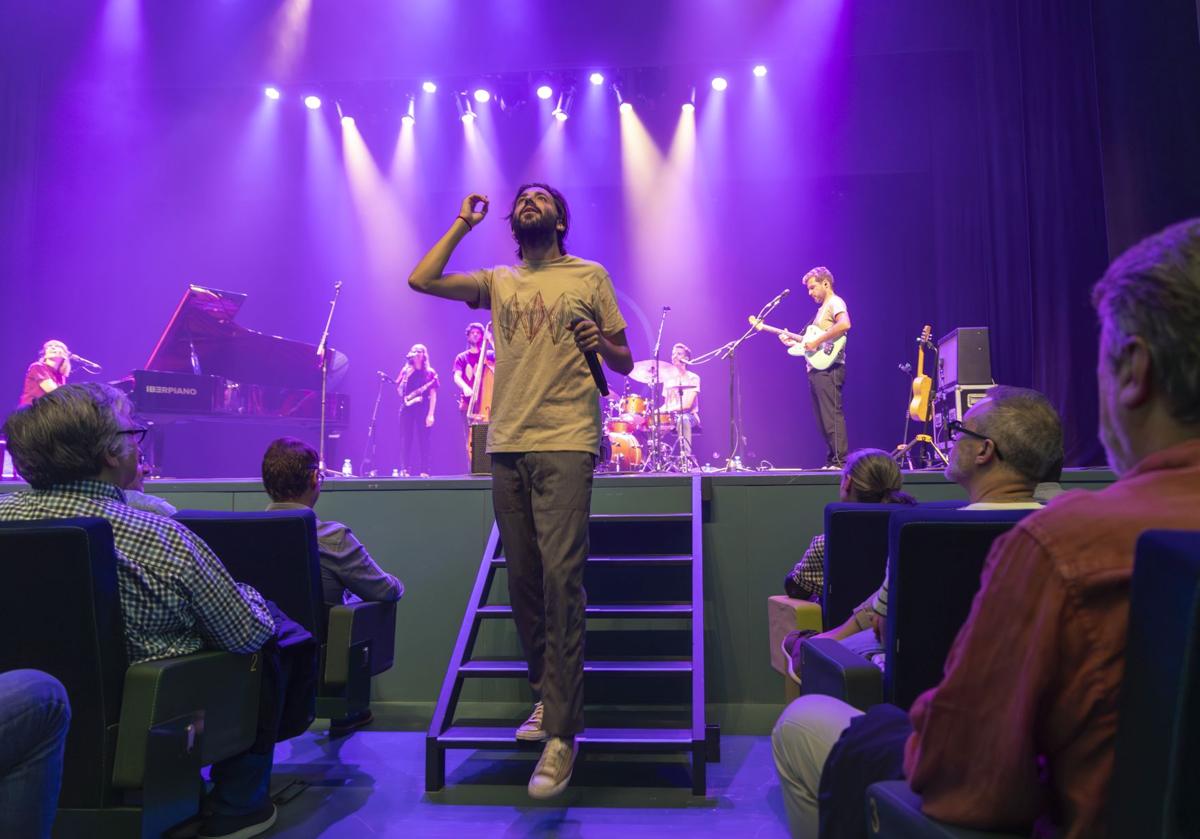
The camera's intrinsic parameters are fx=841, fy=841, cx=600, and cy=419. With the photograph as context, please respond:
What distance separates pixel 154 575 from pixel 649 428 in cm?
712

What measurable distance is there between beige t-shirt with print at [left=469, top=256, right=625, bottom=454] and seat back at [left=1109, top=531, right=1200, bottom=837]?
192cm

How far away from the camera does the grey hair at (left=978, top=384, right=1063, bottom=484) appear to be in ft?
6.59

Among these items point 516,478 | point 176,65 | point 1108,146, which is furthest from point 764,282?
point 516,478

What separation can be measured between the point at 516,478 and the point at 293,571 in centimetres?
75

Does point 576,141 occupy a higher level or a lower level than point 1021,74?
higher

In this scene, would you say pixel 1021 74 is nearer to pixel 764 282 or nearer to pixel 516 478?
pixel 764 282

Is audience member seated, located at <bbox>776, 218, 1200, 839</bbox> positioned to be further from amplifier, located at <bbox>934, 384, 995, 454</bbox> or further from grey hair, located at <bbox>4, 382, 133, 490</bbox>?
amplifier, located at <bbox>934, 384, 995, 454</bbox>

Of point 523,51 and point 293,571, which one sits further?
point 523,51

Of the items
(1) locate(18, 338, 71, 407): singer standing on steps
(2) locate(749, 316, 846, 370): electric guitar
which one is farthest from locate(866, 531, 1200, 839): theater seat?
(1) locate(18, 338, 71, 407): singer standing on steps

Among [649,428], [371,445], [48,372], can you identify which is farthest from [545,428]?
[371,445]

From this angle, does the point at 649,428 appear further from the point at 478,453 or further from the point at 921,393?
the point at 478,453

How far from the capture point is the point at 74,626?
5.58 feet

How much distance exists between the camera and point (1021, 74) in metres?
7.05

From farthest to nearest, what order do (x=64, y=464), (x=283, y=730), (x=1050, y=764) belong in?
(x=283, y=730) < (x=64, y=464) < (x=1050, y=764)
